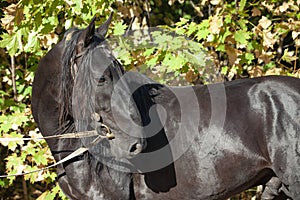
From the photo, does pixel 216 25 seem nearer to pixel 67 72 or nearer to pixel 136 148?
pixel 67 72

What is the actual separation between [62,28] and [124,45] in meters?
0.77

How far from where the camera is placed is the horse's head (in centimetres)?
299

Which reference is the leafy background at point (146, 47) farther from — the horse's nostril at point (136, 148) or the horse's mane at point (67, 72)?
the horse's nostril at point (136, 148)

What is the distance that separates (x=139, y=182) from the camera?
334 cm

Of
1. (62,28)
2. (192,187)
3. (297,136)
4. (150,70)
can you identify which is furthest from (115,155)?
(62,28)

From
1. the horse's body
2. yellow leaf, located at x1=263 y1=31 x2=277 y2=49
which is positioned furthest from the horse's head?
yellow leaf, located at x1=263 y1=31 x2=277 y2=49

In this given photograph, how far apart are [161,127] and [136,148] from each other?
1.09 ft

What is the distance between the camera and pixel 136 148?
3.01m

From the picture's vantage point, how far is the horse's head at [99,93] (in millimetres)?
2992

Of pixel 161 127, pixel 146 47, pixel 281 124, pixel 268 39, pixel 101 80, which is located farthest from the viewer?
pixel 146 47

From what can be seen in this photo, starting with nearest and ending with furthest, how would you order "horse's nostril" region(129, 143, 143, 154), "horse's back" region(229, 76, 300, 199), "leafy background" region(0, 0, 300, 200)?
1. "horse's nostril" region(129, 143, 143, 154)
2. "horse's back" region(229, 76, 300, 199)
3. "leafy background" region(0, 0, 300, 200)

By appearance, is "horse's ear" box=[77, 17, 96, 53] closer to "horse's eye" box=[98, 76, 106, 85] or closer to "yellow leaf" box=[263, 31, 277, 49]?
"horse's eye" box=[98, 76, 106, 85]

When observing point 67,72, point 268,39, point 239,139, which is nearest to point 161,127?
point 239,139

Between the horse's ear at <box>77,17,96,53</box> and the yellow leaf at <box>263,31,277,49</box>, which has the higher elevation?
the horse's ear at <box>77,17,96,53</box>
